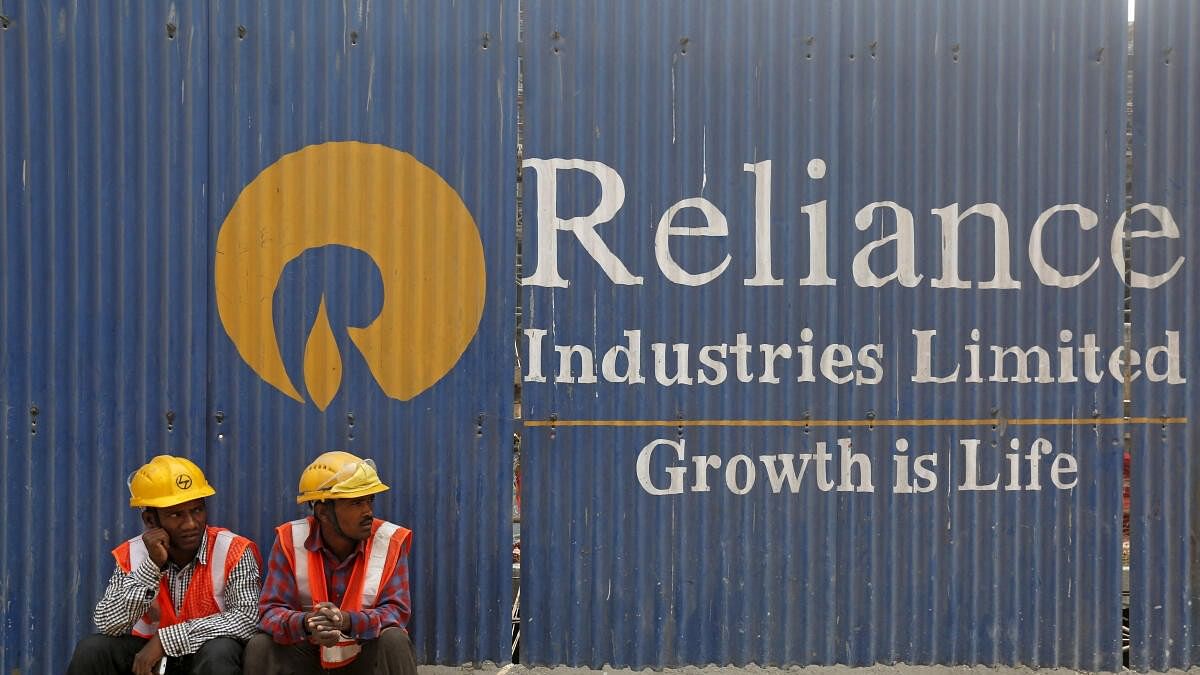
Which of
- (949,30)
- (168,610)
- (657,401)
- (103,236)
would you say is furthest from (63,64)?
(949,30)

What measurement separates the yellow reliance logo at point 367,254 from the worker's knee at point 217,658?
45.9 inches

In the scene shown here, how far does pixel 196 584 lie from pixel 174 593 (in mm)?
99

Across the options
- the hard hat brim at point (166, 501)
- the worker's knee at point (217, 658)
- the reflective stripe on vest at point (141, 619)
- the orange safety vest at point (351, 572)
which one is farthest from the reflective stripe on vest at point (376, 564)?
the reflective stripe on vest at point (141, 619)

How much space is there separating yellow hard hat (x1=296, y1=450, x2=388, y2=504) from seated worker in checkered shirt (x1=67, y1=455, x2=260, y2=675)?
41cm

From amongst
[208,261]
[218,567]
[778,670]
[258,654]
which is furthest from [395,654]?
[208,261]

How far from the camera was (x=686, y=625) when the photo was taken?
15.7ft

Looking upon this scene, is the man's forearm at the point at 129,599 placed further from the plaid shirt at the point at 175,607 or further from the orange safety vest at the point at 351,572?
the orange safety vest at the point at 351,572

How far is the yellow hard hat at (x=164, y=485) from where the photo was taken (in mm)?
4168

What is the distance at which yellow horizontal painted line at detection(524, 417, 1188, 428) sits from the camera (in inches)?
187

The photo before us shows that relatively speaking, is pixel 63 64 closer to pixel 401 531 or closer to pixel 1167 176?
pixel 401 531

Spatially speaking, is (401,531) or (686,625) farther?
(686,625)

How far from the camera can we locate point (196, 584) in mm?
4191

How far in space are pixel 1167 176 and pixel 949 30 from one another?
1.33 m

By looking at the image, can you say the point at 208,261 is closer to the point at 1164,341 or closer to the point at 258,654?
the point at 258,654
